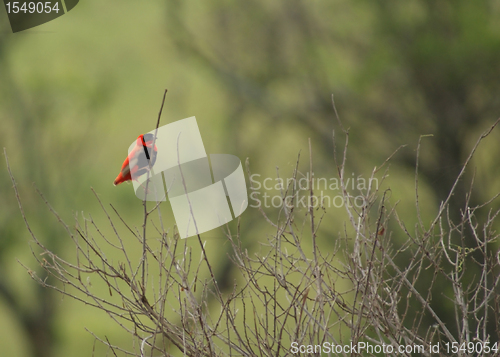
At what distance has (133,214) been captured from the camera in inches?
123

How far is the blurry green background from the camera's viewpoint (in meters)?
2.62

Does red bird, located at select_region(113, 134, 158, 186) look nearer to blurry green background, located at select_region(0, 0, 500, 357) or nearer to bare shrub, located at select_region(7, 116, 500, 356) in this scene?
bare shrub, located at select_region(7, 116, 500, 356)

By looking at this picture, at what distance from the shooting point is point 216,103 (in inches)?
Answer: 140

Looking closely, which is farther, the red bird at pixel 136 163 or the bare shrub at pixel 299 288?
the red bird at pixel 136 163

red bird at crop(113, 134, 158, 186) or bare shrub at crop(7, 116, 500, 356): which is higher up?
red bird at crop(113, 134, 158, 186)

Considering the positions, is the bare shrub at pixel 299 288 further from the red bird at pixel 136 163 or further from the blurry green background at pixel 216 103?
the blurry green background at pixel 216 103

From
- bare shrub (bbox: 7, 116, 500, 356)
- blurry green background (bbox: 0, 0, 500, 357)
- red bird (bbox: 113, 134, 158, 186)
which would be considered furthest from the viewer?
blurry green background (bbox: 0, 0, 500, 357)

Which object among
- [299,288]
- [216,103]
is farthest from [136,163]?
[216,103]

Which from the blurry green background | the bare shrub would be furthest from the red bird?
the blurry green background

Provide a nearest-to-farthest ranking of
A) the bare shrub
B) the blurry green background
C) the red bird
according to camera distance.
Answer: the bare shrub, the red bird, the blurry green background

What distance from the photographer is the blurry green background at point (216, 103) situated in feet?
8.59

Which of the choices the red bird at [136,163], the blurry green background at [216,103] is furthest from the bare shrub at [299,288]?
the blurry green background at [216,103]

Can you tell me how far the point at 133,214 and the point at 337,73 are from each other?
1748 mm

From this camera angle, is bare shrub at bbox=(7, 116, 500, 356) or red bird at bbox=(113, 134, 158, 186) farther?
red bird at bbox=(113, 134, 158, 186)
